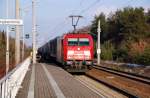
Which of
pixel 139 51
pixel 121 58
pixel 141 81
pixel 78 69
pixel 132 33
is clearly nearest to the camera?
pixel 141 81

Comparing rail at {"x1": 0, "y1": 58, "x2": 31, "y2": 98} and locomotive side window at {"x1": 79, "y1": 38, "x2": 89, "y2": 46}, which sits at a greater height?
locomotive side window at {"x1": 79, "y1": 38, "x2": 89, "y2": 46}

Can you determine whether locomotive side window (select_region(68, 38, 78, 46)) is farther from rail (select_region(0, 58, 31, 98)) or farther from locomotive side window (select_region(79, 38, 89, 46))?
rail (select_region(0, 58, 31, 98))

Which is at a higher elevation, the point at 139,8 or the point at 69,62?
the point at 139,8

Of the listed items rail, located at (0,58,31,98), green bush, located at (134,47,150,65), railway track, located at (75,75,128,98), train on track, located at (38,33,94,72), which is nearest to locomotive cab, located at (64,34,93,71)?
train on track, located at (38,33,94,72)

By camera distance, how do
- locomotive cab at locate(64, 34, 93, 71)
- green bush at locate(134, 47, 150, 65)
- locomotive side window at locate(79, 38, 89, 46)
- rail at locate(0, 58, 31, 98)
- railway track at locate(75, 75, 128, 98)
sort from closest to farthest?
rail at locate(0, 58, 31, 98) < railway track at locate(75, 75, 128, 98) < locomotive cab at locate(64, 34, 93, 71) < locomotive side window at locate(79, 38, 89, 46) < green bush at locate(134, 47, 150, 65)

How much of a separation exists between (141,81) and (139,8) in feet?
207

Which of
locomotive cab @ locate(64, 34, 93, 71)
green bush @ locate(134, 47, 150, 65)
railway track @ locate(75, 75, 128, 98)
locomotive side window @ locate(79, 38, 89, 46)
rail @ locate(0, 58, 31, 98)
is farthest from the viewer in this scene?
green bush @ locate(134, 47, 150, 65)

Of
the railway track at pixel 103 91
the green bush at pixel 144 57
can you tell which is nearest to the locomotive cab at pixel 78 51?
the railway track at pixel 103 91

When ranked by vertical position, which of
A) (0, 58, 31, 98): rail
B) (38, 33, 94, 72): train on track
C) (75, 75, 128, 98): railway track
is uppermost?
(38, 33, 94, 72): train on track

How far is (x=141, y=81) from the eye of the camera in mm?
27453

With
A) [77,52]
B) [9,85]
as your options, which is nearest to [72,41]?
Answer: [77,52]

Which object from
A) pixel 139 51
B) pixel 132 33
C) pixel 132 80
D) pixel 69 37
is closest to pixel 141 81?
pixel 132 80

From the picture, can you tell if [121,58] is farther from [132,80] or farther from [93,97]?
[93,97]

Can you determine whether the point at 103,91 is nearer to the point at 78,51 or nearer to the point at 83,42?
the point at 78,51
